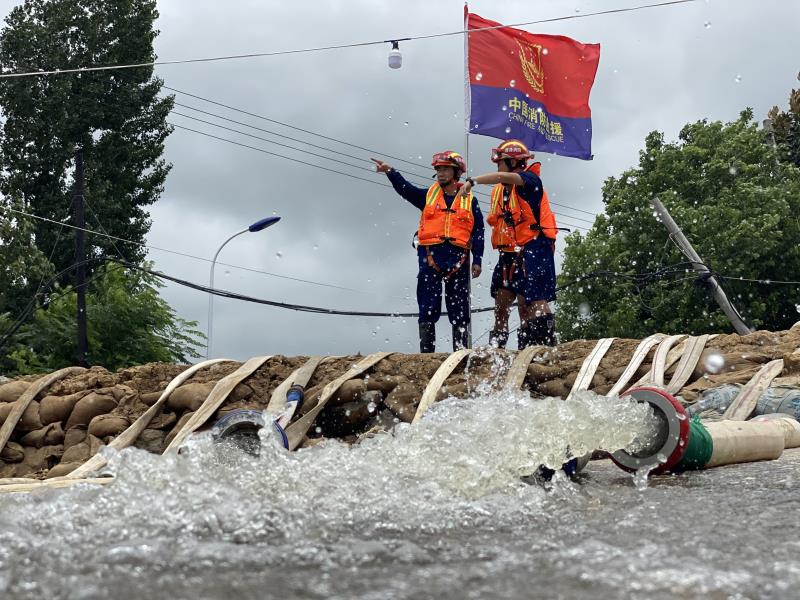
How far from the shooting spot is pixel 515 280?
8109mm

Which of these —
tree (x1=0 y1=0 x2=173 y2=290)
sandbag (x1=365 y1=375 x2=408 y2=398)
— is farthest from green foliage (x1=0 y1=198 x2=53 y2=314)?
sandbag (x1=365 y1=375 x2=408 y2=398)

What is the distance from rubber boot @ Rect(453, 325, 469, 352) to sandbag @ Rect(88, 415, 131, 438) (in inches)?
112

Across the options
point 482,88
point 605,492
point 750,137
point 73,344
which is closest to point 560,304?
point 750,137

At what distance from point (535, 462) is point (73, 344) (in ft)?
61.4

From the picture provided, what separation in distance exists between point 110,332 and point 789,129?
2169 centimetres

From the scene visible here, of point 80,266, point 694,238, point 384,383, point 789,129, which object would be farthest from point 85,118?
point 384,383

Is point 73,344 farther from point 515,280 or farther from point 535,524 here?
point 535,524

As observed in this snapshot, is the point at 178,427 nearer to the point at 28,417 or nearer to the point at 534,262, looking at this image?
the point at 28,417

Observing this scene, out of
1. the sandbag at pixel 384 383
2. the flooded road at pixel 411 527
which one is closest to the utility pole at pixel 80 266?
the sandbag at pixel 384 383

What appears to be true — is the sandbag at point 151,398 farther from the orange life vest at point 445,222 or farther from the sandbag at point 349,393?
the orange life vest at point 445,222

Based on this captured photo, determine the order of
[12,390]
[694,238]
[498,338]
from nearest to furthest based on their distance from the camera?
[12,390]
[498,338]
[694,238]

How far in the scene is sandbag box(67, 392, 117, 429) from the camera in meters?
7.08

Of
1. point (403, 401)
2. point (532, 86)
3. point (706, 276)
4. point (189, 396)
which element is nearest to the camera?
point (403, 401)

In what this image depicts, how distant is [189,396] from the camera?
6.80m
